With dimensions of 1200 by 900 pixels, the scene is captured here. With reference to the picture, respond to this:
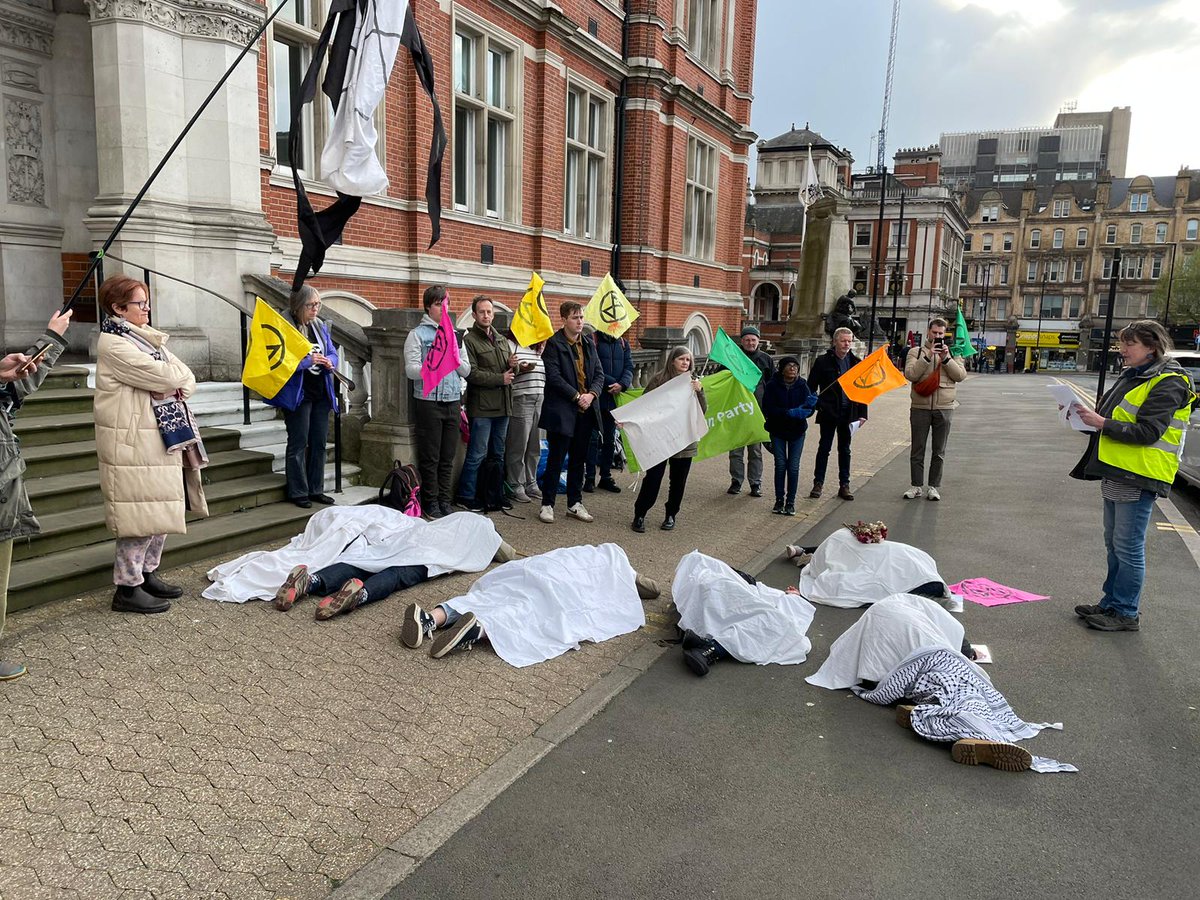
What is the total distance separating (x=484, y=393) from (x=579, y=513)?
1612 millimetres

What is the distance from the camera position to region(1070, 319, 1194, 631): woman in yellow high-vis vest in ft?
19.0

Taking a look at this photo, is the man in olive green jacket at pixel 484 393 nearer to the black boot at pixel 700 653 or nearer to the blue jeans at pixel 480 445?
the blue jeans at pixel 480 445

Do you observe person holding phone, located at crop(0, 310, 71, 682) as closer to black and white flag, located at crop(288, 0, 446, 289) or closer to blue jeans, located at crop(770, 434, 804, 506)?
black and white flag, located at crop(288, 0, 446, 289)

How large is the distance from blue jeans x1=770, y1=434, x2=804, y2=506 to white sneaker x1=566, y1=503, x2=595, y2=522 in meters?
2.41

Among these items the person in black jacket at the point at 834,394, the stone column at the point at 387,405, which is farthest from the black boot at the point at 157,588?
the person in black jacket at the point at 834,394

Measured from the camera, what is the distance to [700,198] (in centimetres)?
2258

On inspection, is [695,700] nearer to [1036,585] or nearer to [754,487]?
[1036,585]

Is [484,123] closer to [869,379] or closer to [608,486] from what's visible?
[608,486]

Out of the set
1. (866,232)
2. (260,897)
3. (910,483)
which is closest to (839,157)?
(866,232)

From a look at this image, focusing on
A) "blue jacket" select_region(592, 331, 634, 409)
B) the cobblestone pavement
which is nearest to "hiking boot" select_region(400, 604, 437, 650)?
the cobblestone pavement

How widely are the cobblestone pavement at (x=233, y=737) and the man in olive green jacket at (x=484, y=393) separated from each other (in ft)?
8.22

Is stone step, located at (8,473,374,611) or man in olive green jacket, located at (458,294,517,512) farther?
man in olive green jacket, located at (458,294,517,512)

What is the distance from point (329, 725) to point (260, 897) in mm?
1248

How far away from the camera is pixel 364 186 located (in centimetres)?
753
